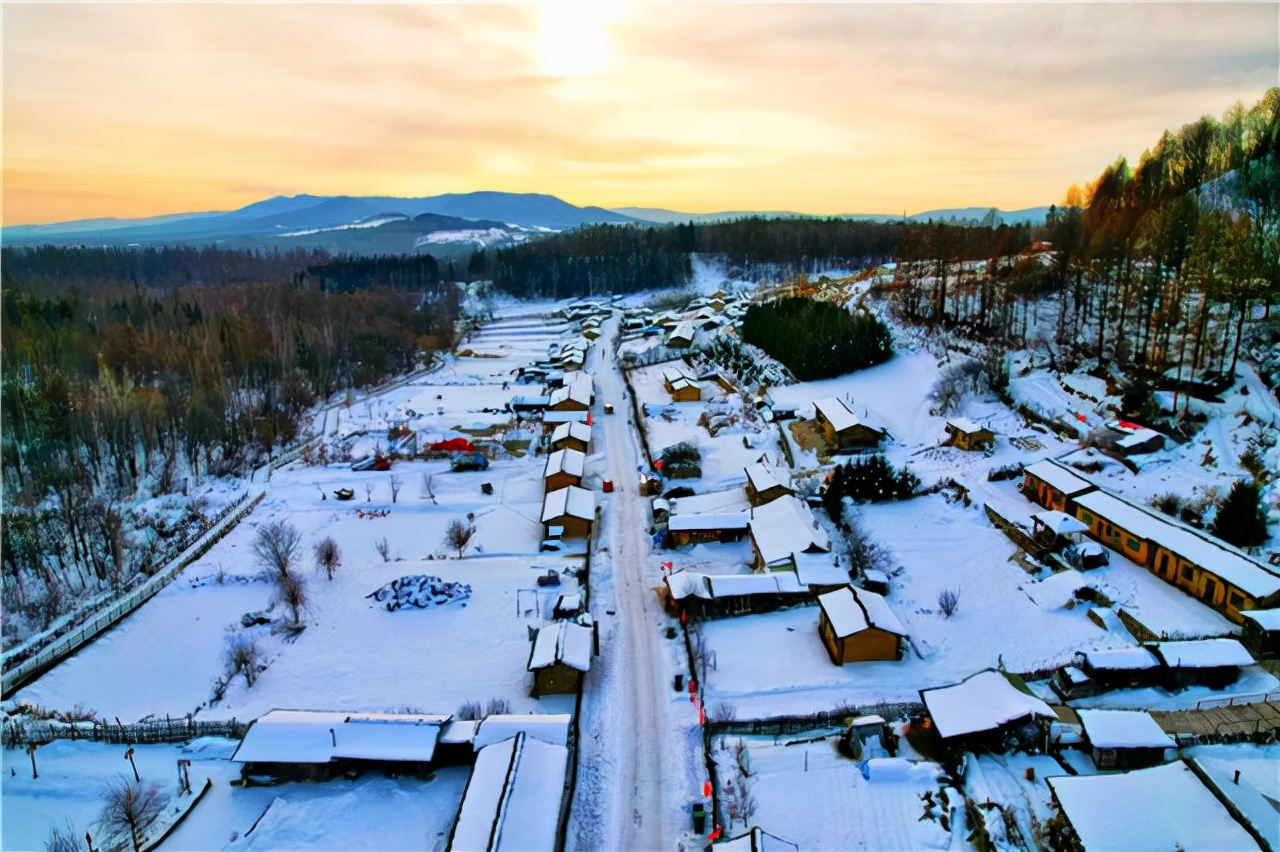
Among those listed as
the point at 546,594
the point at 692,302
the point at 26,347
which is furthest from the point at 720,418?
the point at 692,302

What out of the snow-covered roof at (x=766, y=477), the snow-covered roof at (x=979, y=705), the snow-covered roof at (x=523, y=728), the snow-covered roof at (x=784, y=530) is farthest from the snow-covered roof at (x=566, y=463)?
the snow-covered roof at (x=979, y=705)

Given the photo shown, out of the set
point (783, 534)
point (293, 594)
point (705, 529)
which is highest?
point (783, 534)

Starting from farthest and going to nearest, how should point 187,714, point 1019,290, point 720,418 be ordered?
point 1019,290 → point 720,418 → point 187,714

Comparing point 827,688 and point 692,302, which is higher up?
point 692,302

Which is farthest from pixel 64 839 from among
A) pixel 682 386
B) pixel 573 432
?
pixel 682 386

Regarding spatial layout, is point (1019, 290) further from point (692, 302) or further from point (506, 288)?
point (506, 288)

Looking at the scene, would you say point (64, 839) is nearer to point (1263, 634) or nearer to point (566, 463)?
point (566, 463)

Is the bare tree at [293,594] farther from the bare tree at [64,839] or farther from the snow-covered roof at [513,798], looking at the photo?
the snow-covered roof at [513,798]
